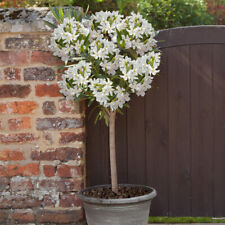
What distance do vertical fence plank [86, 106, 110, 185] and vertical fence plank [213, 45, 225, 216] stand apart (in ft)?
2.97

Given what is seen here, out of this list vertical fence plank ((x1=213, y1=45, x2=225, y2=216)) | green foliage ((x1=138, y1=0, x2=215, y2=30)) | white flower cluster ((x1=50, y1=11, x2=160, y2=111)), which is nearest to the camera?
white flower cluster ((x1=50, y1=11, x2=160, y2=111))

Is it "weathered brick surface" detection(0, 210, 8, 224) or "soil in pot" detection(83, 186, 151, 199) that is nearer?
"soil in pot" detection(83, 186, 151, 199)

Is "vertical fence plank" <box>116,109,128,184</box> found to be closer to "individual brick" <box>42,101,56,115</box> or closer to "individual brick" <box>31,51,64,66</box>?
"individual brick" <box>42,101,56,115</box>

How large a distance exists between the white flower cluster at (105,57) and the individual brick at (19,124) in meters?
0.41

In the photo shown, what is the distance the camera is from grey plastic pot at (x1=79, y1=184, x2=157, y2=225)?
2.86 meters

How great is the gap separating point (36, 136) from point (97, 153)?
0.60 m

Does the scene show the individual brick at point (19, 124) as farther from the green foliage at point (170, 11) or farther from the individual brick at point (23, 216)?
the green foliage at point (170, 11)

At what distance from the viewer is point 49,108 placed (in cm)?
319

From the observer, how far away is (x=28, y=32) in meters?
3.17

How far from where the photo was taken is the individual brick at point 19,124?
3193mm

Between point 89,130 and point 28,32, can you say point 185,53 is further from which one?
point 28,32

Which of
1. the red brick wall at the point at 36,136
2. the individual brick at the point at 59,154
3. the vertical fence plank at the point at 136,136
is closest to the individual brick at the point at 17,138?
the red brick wall at the point at 36,136

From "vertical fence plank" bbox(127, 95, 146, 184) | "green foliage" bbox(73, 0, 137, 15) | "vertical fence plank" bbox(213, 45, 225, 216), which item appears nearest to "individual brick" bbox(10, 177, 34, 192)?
"vertical fence plank" bbox(127, 95, 146, 184)

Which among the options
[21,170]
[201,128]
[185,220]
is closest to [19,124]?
[21,170]
